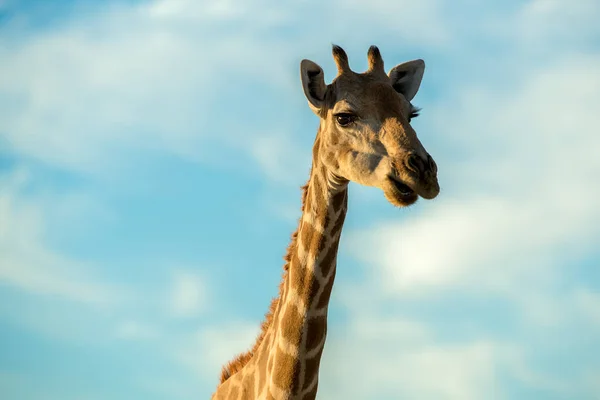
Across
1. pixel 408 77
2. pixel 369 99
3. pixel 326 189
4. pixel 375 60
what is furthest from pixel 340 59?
pixel 326 189

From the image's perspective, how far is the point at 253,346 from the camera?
1088cm

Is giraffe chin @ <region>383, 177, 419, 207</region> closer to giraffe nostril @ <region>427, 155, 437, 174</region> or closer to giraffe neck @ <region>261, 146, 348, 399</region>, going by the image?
giraffe nostril @ <region>427, 155, 437, 174</region>

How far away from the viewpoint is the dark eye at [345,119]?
31.2 feet

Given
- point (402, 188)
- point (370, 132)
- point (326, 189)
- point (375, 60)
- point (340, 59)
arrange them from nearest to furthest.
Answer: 1. point (402, 188)
2. point (370, 132)
3. point (326, 189)
4. point (340, 59)
5. point (375, 60)

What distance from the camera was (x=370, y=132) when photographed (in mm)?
9172

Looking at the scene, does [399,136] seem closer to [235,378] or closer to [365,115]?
[365,115]

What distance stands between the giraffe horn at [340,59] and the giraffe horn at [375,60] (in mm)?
317

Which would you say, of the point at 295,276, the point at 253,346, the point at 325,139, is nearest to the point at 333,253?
the point at 295,276

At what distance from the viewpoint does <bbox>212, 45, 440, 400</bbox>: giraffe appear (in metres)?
8.67

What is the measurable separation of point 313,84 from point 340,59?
556mm

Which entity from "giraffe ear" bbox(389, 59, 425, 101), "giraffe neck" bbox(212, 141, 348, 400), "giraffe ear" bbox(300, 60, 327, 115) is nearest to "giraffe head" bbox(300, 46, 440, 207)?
"giraffe ear" bbox(300, 60, 327, 115)

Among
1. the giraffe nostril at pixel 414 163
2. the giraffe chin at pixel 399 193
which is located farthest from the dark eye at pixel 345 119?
the giraffe nostril at pixel 414 163

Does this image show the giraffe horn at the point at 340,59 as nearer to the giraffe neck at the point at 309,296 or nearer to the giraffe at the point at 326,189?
the giraffe at the point at 326,189

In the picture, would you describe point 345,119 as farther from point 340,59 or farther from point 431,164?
point 431,164
